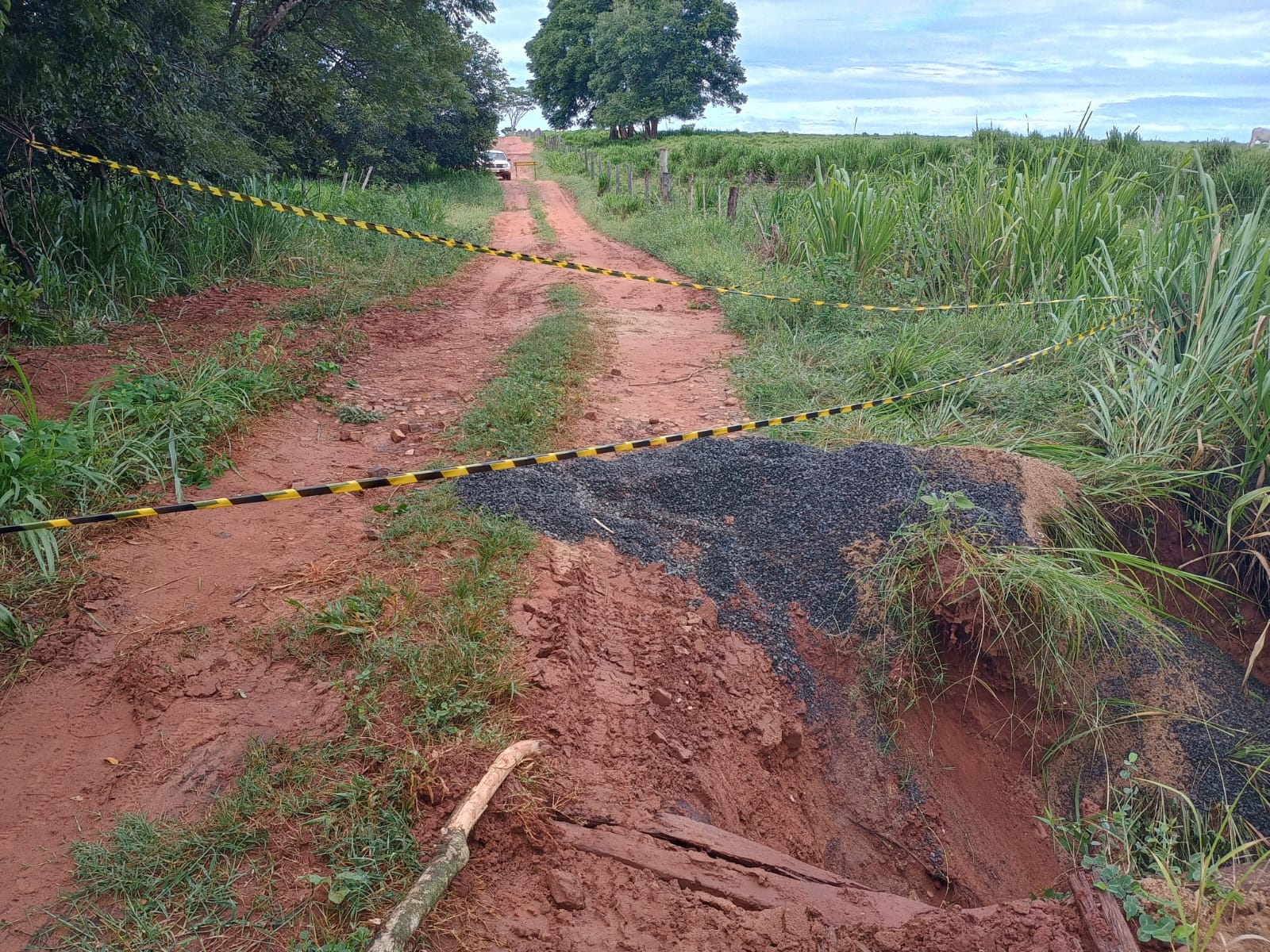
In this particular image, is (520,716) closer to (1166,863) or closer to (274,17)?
(1166,863)

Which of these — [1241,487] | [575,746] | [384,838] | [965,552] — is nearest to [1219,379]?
[1241,487]

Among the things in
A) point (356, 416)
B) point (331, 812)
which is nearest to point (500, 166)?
point (356, 416)

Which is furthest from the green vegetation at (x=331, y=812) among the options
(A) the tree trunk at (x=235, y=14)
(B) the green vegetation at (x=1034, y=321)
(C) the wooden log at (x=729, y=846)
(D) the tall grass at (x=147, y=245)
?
(A) the tree trunk at (x=235, y=14)

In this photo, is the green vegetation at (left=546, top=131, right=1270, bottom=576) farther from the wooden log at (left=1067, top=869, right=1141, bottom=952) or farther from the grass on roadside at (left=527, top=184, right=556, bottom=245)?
the grass on roadside at (left=527, top=184, right=556, bottom=245)

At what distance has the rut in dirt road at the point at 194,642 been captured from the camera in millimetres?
2395

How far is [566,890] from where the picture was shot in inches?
83.7

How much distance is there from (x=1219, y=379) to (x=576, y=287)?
6395 mm

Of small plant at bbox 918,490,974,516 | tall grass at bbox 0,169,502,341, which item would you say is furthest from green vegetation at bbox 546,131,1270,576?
tall grass at bbox 0,169,502,341

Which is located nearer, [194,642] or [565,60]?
[194,642]

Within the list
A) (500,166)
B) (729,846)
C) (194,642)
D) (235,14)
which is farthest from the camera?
(500,166)

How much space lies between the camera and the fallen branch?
1899 millimetres

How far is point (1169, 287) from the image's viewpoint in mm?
5051

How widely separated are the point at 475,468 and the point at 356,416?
198 centimetres

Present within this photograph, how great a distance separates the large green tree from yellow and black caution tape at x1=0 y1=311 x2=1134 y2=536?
34914 mm
